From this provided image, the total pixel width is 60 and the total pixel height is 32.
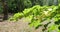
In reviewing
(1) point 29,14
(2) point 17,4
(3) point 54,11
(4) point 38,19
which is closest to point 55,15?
(3) point 54,11

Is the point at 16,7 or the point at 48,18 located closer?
the point at 48,18

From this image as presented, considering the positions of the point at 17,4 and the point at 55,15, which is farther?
the point at 17,4

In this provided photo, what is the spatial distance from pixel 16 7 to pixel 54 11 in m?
36.9

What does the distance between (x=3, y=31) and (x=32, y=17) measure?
11633 mm

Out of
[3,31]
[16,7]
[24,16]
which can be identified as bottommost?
[16,7]

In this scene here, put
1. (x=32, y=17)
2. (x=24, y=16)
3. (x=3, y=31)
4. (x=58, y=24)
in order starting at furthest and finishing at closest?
(x=3, y=31) < (x=24, y=16) < (x=32, y=17) < (x=58, y=24)

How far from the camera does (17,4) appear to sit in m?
37.2

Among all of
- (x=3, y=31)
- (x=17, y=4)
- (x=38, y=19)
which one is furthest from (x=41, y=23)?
(x=17, y=4)

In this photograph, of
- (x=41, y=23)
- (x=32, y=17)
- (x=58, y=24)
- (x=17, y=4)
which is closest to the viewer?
(x=58, y=24)

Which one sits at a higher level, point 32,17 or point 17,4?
point 32,17

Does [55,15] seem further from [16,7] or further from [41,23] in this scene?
[16,7]

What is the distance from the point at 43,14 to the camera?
5.16 feet

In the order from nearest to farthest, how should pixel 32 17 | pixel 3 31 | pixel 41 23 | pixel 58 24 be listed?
1. pixel 58 24
2. pixel 41 23
3. pixel 32 17
4. pixel 3 31

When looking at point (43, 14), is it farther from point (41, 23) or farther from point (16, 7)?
point (16, 7)
